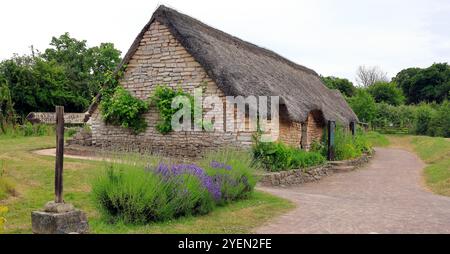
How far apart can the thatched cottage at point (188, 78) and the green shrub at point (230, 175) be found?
3.92m

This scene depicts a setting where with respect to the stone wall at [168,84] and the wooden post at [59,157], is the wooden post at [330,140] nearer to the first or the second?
the stone wall at [168,84]

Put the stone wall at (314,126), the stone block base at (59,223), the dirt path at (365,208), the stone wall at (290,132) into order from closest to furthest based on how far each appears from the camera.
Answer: the stone block base at (59,223) < the dirt path at (365,208) < the stone wall at (290,132) < the stone wall at (314,126)

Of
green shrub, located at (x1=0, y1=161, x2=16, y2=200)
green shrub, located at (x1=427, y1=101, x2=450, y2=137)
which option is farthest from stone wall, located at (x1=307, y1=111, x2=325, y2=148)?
green shrub, located at (x1=427, y1=101, x2=450, y2=137)

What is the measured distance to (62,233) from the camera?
553 centimetres

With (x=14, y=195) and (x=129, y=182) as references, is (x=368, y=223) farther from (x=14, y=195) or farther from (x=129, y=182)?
(x=14, y=195)

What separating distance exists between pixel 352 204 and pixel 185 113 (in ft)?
21.7

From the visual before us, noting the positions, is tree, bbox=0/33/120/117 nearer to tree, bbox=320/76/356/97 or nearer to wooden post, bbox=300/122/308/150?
wooden post, bbox=300/122/308/150

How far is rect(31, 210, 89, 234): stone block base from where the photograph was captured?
557cm

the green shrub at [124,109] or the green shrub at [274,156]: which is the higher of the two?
the green shrub at [124,109]

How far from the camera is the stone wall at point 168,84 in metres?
13.8

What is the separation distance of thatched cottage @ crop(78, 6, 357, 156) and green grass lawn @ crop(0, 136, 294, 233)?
353 cm

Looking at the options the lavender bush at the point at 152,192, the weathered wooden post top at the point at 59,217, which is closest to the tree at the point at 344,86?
the lavender bush at the point at 152,192

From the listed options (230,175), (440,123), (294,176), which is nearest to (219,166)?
(230,175)
